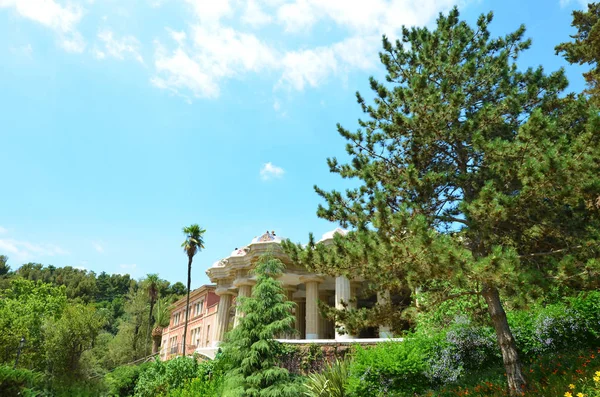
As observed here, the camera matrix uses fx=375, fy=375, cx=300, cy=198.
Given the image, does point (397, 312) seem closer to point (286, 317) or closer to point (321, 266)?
point (321, 266)

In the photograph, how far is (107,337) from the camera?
51.8 m

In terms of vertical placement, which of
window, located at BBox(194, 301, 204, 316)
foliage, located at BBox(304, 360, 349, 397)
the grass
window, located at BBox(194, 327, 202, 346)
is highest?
window, located at BBox(194, 301, 204, 316)

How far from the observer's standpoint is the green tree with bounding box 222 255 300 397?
1284 centimetres

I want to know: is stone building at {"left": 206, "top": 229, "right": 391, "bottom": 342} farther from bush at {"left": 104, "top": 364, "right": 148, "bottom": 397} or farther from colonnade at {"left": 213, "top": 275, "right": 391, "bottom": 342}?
bush at {"left": 104, "top": 364, "right": 148, "bottom": 397}

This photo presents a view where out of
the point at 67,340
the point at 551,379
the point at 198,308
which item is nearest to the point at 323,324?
the point at 551,379

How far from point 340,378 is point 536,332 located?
6.05 m

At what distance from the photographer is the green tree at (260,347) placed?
42.1 feet

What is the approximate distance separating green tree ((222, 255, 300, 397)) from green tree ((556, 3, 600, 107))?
44.9ft

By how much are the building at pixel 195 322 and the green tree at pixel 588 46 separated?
29985 millimetres

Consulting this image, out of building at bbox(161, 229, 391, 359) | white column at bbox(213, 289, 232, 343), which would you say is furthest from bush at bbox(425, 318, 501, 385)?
white column at bbox(213, 289, 232, 343)

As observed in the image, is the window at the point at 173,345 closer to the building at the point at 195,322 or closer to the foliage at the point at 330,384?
the building at the point at 195,322

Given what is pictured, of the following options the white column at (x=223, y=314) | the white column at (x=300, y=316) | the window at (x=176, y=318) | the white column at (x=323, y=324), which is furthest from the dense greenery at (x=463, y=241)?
the window at (x=176, y=318)

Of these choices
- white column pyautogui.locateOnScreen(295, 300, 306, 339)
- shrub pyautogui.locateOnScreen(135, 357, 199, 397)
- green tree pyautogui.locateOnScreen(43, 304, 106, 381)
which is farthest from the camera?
green tree pyautogui.locateOnScreen(43, 304, 106, 381)

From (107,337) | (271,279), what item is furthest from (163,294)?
(271,279)
